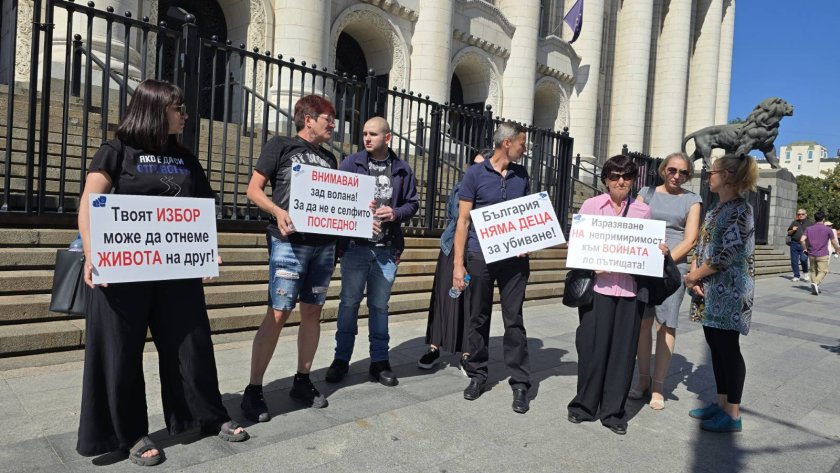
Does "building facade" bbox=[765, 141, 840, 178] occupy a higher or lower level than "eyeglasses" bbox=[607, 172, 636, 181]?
higher

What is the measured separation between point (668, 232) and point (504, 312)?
1.37m

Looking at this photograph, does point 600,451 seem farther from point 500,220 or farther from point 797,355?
point 797,355

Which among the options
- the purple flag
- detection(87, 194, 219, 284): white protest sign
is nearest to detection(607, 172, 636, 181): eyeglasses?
detection(87, 194, 219, 284): white protest sign

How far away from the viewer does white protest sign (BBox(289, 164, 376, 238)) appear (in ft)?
11.7

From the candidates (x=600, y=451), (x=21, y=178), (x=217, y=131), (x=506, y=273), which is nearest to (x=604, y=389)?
(x=600, y=451)

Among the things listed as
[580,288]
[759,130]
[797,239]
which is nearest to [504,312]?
[580,288]

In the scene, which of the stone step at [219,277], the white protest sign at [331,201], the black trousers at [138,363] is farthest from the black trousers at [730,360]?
the stone step at [219,277]

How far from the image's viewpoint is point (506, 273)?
163 inches

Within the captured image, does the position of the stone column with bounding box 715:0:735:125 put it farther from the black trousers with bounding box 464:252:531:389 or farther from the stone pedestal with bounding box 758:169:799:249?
the black trousers with bounding box 464:252:531:389

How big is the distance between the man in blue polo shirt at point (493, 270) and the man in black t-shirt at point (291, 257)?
3.28ft

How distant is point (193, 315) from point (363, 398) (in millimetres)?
1441

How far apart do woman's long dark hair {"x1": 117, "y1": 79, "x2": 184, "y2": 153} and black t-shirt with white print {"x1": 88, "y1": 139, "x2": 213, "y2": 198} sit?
2.2 inches

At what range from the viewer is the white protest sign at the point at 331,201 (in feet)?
11.7

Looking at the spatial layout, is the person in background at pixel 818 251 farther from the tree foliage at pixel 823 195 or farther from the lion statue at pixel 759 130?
the tree foliage at pixel 823 195
